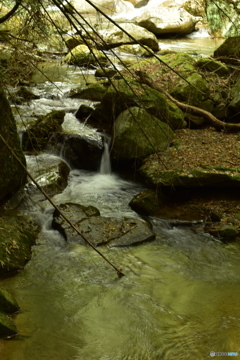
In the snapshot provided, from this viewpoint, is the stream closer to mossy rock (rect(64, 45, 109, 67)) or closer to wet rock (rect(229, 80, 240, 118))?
mossy rock (rect(64, 45, 109, 67))

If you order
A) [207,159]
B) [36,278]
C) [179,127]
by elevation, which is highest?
[179,127]

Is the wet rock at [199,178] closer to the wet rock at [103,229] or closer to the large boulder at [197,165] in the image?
the large boulder at [197,165]

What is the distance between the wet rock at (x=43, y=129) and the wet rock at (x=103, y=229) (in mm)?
2291

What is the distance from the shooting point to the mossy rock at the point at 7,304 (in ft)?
11.0

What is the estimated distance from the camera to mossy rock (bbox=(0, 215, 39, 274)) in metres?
4.24

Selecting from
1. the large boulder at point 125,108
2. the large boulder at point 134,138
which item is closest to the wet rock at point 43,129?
the large boulder at point 125,108

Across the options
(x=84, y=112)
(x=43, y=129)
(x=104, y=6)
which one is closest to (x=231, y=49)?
(x=84, y=112)

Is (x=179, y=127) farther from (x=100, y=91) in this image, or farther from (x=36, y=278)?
(x=36, y=278)

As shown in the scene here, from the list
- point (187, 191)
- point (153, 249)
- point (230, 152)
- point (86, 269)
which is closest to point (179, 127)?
point (230, 152)

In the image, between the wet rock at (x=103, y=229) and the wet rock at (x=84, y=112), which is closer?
the wet rock at (x=103, y=229)

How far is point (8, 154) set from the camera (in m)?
5.50

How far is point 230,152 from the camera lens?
6.84 metres

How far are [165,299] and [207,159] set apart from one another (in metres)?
3.24

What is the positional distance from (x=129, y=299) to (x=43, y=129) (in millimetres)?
4512
